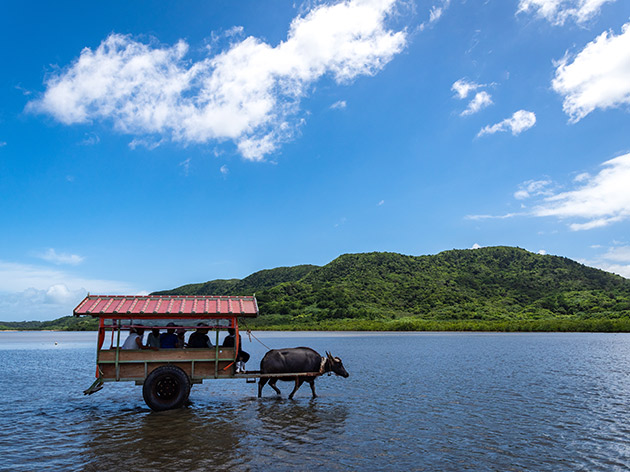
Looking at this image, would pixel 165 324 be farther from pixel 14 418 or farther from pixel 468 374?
pixel 468 374

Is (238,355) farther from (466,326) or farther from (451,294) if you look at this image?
(451,294)

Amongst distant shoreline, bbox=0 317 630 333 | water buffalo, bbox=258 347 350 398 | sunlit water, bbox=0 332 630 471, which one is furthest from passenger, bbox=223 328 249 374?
distant shoreline, bbox=0 317 630 333

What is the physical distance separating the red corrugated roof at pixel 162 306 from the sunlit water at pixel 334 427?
359cm

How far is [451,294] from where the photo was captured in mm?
138750

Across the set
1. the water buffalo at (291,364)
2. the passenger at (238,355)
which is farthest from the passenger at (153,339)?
the water buffalo at (291,364)

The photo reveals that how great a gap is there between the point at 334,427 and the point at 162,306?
300 inches

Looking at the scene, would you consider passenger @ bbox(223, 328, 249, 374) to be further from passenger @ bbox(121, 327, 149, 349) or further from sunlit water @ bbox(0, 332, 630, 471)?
passenger @ bbox(121, 327, 149, 349)

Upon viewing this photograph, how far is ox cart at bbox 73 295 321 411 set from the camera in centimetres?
1619

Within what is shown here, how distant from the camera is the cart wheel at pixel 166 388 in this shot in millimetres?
16156

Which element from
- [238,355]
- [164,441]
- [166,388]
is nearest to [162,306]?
[166,388]

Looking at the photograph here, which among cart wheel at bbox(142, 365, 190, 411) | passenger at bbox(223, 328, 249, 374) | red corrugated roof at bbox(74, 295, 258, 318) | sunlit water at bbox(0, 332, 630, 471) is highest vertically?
red corrugated roof at bbox(74, 295, 258, 318)

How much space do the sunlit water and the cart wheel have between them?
416mm

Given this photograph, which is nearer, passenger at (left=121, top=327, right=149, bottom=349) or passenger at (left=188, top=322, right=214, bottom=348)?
passenger at (left=121, top=327, right=149, bottom=349)

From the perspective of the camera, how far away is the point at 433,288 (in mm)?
146125
